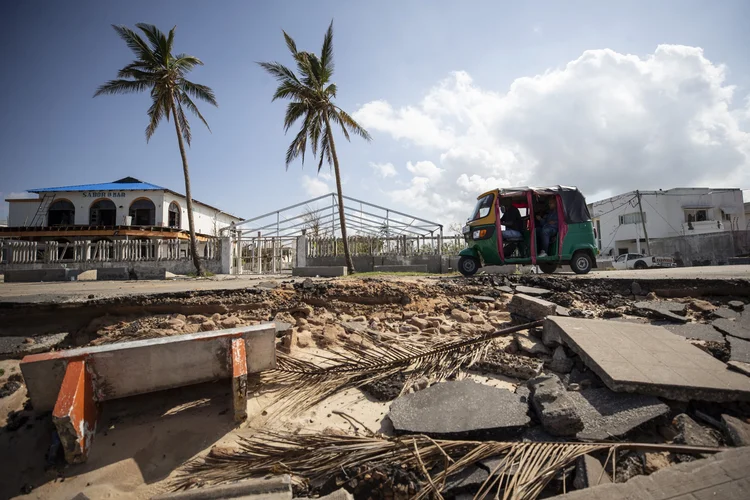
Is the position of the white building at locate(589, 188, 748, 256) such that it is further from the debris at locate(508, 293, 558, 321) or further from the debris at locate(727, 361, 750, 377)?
the debris at locate(727, 361, 750, 377)

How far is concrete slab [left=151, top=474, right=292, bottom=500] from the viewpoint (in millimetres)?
1630

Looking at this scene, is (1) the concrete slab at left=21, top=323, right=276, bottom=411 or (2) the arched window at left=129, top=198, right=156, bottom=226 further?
(2) the arched window at left=129, top=198, right=156, bottom=226

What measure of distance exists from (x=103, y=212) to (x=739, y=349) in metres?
36.2

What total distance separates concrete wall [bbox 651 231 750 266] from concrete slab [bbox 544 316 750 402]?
2305 centimetres

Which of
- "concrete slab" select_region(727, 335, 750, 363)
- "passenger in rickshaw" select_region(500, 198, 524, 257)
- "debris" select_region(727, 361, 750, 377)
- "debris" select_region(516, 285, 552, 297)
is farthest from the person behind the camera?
"passenger in rickshaw" select_region(500, 198, 524, 257)

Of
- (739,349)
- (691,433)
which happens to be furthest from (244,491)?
(739,349)

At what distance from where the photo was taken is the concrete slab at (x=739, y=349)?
99.0 inches

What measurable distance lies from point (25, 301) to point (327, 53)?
1251cm

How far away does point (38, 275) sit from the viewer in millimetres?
11609

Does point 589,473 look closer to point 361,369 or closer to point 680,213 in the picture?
point 361,369

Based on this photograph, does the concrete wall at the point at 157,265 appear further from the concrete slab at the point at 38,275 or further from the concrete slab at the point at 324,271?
the concrete slab at the point at 324,271

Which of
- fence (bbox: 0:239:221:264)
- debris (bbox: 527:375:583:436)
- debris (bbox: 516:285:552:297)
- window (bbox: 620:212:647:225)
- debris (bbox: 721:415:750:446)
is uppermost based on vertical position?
window (bbox: 620:212:647:225)

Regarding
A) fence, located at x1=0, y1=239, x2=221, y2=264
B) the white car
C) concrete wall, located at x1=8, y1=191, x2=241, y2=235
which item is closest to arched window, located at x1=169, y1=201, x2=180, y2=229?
concrete wall, located at x1=8, y1=191, x2=241, y2=235

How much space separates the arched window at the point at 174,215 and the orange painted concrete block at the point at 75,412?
1205 inches
